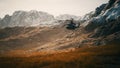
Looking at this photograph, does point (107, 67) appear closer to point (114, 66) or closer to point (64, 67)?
point (114, 66)

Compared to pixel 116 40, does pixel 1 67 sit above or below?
above

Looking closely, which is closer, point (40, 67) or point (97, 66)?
point (97, 66)

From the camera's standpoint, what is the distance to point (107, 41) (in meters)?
199

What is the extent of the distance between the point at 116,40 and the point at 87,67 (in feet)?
424

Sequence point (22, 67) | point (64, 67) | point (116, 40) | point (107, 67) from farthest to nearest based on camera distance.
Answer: point (116, 40)
point (22, 67)
point (64, 67)
point (107, 67)

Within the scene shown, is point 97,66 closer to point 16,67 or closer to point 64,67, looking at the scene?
point 64,67

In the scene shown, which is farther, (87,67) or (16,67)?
(16,67)

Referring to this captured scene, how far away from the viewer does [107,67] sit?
7350cm

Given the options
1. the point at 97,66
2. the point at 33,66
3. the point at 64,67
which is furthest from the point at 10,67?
the point at 97,66

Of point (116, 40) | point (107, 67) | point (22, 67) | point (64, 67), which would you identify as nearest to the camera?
point (107, 67)

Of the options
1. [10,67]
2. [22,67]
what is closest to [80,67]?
[22,67]

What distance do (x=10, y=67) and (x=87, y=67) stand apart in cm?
3285

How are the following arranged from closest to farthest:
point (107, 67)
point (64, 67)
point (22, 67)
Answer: point (107, 67)
point (64, 67)
point (22, 67)

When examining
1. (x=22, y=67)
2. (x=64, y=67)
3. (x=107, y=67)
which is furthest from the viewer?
(x=22, y=67)
